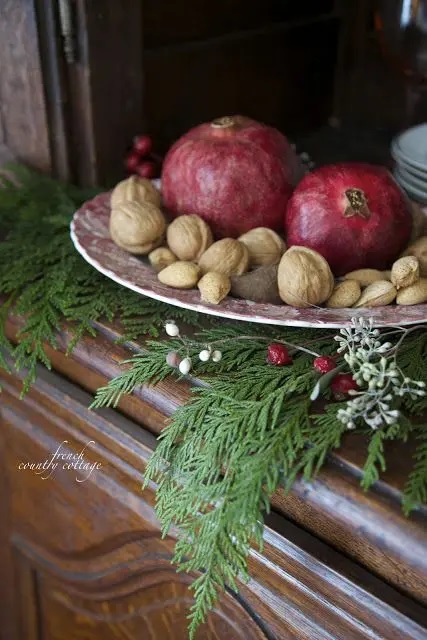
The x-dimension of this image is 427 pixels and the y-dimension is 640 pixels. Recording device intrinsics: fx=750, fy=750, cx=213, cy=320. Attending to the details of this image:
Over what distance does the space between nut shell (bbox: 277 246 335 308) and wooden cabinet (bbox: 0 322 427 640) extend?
0.09m

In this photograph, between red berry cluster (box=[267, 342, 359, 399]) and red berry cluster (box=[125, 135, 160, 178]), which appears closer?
red berry cluster (box=[267, 342, 359, 399])

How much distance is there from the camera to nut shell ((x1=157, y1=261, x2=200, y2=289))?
0.50m

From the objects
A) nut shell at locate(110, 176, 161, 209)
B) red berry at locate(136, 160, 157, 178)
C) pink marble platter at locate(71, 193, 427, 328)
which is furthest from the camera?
red berry at locate(136, 160, 157, 178)

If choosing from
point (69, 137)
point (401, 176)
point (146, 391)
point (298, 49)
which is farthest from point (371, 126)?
point (146, 391)

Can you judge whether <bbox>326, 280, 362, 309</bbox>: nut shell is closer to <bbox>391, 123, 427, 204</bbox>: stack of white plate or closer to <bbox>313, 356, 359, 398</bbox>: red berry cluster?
<bbox>313, 356, 359, 398</bbox>: red berry cluster

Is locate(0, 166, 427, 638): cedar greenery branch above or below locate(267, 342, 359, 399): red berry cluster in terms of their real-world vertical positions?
below

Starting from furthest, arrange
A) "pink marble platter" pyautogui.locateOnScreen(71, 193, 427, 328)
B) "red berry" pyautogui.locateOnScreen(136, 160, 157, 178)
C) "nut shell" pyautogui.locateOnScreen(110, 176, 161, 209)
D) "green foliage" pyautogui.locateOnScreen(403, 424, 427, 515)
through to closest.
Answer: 1. "red berry" pyautogui.locateOnScreen(136, 160, 157, 178)
2. "nut shell" pyautogui.locateOnScreen(110, 176, 161, 209)
3. "pink marble platter" pyautogui.locateOnScreen(71, 193, 427, 328)
4. "green foliage" pyautogui.locateOnScreen(403, 424, 427, 515)

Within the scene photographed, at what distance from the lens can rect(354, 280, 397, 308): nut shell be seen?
19.0 inches

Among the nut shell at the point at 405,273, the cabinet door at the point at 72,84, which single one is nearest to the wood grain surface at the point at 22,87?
the cabinet door at the point at 72,84

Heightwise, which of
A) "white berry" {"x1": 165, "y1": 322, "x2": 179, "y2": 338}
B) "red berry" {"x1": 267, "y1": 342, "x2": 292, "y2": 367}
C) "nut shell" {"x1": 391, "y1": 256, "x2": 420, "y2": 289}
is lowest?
"white berry" {"x1": 165, "y1": 322, "x2": 179, "y2": 338}

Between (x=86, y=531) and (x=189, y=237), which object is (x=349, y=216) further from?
(x=86, y=531)

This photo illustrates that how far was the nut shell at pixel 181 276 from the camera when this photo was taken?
1.64ft

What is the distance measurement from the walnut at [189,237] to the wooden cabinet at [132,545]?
0.08 m

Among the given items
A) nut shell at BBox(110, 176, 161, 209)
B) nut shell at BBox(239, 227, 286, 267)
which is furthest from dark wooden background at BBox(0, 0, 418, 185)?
nut shell at BBox(239, 227, 286, 267)
